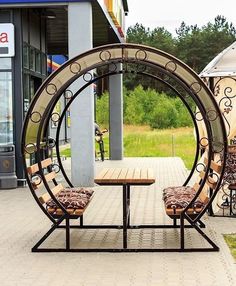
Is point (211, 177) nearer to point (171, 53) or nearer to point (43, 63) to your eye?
point (43, 63)

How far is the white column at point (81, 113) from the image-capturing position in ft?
44.6

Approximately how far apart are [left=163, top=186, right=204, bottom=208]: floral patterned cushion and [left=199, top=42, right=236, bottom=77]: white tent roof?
1.83m

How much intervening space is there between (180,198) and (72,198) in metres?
1.21

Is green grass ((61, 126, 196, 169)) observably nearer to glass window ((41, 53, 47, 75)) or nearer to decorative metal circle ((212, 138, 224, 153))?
glass window ((41, 53, 47, 75))

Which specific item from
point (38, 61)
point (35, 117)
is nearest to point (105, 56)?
point (35, 117)

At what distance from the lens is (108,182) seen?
767cm

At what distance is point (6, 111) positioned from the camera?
14.0 m

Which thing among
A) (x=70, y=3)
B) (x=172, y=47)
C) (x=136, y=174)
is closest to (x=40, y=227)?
(x=136, y=174)

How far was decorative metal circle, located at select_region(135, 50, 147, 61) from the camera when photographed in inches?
299

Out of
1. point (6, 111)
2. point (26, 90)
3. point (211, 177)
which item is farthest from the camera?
point (26, 90)

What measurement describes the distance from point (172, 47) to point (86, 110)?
58763 mm

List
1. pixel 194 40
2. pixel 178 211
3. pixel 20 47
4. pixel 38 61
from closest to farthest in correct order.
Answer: pixel 178 211 → pixel 20 47 → pixel 38 61 → pixel 194 40

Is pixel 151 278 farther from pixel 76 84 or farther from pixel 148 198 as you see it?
pixel 76 84

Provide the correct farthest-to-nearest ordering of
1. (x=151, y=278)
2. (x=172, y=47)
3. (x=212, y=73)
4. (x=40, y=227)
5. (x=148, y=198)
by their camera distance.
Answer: (x=172, y=47) → (x=148, y=198) → (x=212, y=73) → (x=40, y=227) → (x=151, y=278)
